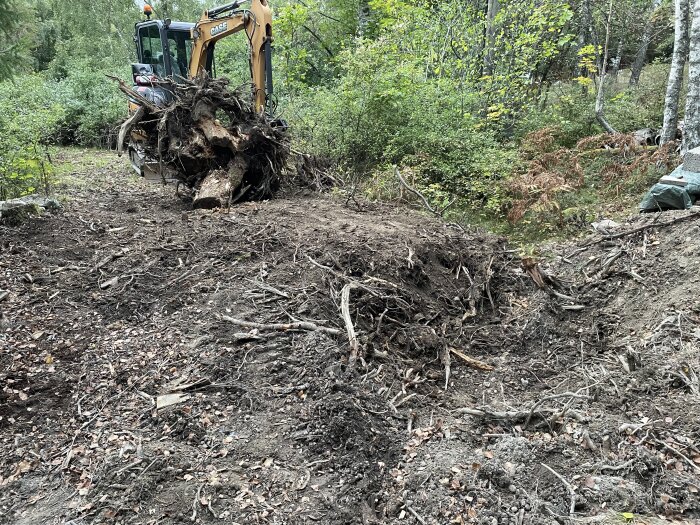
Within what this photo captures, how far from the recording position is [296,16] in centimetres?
1262

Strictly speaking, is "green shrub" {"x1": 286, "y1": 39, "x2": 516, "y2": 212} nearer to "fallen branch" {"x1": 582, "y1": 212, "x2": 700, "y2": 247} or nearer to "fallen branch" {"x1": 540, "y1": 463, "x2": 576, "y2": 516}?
"fallen branch" {"x1": 582, "y1": 212, "x2": 700, "y2": 247}

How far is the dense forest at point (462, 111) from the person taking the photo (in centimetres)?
757

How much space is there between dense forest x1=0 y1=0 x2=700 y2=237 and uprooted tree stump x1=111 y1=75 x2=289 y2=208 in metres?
0.96

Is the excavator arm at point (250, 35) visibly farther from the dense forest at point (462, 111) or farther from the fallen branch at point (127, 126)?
the fallen branch at point (127, 126)

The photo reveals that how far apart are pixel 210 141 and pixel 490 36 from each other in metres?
6.76

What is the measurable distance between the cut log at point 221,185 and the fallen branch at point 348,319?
315 centimetres

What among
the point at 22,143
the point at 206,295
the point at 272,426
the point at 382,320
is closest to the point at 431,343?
the point at 382,320

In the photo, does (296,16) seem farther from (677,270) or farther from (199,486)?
(199,486)

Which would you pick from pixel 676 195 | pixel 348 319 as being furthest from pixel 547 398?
pixel 676 195

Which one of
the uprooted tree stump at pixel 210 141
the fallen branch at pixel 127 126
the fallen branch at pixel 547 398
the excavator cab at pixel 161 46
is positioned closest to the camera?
the fallen branch at pixel 547 398

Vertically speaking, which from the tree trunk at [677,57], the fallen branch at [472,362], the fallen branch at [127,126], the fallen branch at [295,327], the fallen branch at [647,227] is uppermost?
the tree trunk at [677,57]

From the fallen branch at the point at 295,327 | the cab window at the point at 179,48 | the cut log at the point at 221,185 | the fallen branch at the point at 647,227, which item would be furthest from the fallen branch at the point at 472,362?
the cab window at the point at 179,48

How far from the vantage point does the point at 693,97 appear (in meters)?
7.51

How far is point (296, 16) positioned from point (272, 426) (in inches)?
478
